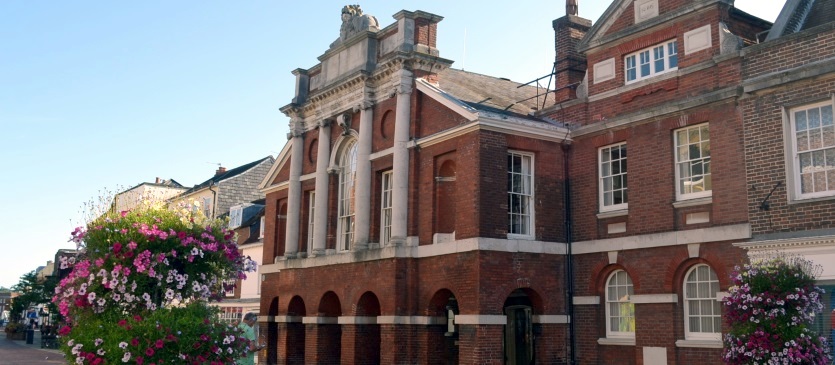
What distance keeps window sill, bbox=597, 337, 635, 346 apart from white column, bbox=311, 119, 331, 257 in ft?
31.6

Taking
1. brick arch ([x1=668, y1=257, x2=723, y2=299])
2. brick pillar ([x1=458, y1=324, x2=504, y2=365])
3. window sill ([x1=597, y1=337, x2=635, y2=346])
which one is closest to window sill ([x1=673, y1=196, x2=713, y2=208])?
brick arch ([x1=668, y1=257, x2=723, y2=299])

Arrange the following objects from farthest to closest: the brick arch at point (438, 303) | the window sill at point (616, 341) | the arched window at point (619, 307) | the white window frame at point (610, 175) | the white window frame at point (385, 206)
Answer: the white window frame at point (385, 206) → the brick arch at point (438, 303) → the white window frame at point (610, 175) → the arched window at point (619, 307) → the window sill at point (616, 341)

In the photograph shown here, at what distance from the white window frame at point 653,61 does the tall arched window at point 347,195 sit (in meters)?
Result: 9.12

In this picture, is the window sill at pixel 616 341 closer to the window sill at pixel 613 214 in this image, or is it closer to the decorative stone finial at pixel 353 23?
the window sill at pixel 613 214

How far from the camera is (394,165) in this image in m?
22.9

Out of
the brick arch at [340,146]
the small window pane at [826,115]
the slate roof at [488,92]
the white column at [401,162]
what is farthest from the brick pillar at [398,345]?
the small window pane at [826,115]

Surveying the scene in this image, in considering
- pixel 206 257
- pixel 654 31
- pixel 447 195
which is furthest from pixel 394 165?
pixel 206 257

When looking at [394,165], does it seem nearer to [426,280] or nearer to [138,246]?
[426,280]

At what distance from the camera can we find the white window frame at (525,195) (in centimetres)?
2106

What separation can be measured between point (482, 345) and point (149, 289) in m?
8.64

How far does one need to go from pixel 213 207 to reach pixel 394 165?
2618 cm

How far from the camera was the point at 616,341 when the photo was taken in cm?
1973

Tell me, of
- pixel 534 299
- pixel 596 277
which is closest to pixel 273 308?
pixel 534 299

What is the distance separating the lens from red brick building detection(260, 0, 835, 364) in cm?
1784
